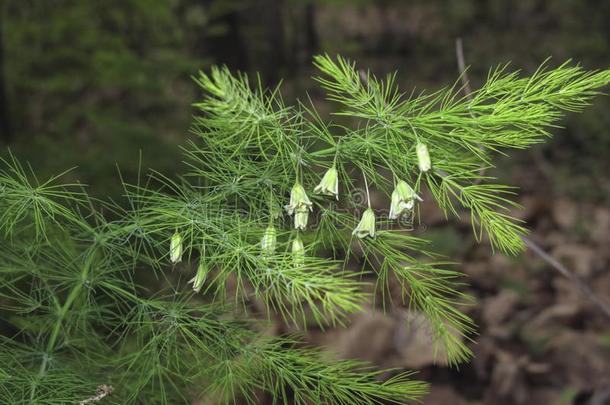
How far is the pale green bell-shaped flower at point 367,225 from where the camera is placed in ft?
4.72

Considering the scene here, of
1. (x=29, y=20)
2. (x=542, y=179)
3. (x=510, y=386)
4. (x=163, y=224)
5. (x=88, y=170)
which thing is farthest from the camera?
(x=542, y=179)

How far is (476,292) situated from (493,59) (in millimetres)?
6267

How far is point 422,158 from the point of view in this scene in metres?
1.39

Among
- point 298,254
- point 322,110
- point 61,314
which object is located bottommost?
point 322,110

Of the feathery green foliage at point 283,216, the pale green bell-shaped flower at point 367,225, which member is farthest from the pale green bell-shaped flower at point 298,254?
the pale green bell-shaped flower at point 367,225

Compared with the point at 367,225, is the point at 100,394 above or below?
below

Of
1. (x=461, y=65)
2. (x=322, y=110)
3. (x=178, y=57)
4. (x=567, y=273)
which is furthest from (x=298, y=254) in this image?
(x=322, y=110)

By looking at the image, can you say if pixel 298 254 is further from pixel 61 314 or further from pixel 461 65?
→ pixel 461 65

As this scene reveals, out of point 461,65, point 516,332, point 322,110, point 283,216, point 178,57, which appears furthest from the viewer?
point 322,110

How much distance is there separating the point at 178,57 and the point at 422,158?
3.28 meters

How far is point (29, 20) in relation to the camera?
5.30 meters

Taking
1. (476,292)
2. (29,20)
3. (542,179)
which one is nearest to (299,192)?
(476,292)

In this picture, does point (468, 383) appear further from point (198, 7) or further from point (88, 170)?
point (198, 7)

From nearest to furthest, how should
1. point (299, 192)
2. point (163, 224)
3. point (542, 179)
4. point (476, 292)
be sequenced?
1. point (299, 192)
2. point (163, 224)
3. point (476, 292)
4. point (542, 179)
